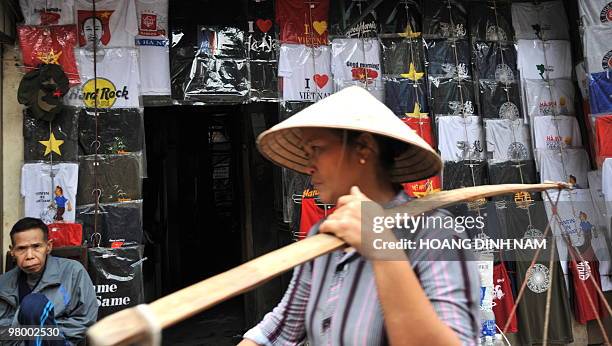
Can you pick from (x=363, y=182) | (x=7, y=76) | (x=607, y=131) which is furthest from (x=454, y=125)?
(x=7, y=76)

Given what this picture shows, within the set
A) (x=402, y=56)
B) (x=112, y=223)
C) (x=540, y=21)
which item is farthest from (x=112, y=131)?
(x=540, y=21)

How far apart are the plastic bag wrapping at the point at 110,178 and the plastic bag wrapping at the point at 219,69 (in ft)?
2.88

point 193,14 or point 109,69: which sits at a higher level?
point 193,14

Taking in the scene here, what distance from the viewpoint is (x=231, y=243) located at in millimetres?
8688

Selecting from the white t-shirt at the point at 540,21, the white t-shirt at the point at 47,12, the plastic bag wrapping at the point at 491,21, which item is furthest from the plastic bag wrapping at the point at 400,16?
the white t-shirt at the point at 47,12

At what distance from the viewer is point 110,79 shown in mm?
4035

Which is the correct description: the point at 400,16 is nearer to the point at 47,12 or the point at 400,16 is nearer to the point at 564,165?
the point at 564,165

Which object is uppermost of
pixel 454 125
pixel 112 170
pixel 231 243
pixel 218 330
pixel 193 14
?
pixel 193 14

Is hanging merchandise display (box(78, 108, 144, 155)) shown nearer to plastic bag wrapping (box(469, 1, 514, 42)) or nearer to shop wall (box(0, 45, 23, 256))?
shop wall (box(0, 45, 23, 256))

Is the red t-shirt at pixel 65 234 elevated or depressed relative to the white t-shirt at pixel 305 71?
depressed

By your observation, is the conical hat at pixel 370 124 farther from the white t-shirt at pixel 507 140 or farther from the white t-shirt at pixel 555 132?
the white t-shirt at pixel 555 132

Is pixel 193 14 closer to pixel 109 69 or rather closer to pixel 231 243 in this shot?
pixel 109 69

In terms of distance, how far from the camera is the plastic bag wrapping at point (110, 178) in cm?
393

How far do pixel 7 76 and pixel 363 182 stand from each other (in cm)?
408
